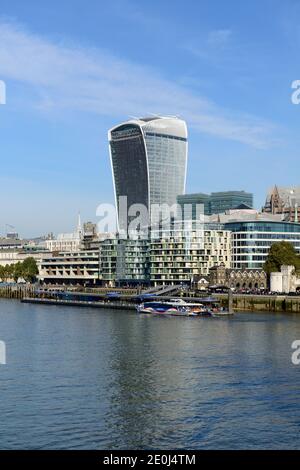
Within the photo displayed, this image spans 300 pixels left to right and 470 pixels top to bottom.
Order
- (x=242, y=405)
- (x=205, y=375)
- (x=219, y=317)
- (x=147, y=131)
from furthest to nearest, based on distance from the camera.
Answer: (x=147, y=131) < (x=219, y=317) < (x=205, y=375) < (x=242, y=405)

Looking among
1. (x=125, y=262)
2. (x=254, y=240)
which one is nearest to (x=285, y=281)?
(x=254, y=240)

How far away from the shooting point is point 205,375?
39000 mm

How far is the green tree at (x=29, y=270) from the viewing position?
165250 mm

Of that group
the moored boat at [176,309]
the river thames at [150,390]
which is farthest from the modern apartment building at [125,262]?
the river thames at [150,390]

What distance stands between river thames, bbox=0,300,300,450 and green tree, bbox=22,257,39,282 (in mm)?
106243

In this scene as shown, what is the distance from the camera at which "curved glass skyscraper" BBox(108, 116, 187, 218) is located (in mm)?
181375

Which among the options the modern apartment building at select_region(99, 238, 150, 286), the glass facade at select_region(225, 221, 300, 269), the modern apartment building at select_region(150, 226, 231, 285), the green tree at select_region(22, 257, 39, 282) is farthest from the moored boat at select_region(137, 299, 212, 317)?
the green tree at select_region(22, 257, 39, 282)

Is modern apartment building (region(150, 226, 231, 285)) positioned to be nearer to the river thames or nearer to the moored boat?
the moored boat

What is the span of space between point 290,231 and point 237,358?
9058 cm

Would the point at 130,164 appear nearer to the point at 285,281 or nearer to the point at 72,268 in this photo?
the point at 72,268

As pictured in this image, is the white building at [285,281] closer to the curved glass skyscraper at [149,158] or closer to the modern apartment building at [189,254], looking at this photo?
the modern apartment building at [189,254]

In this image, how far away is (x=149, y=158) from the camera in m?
182
